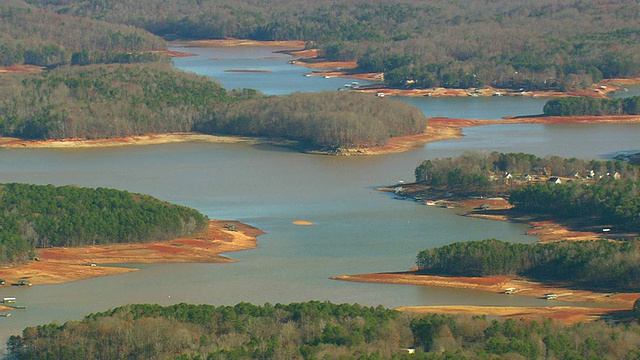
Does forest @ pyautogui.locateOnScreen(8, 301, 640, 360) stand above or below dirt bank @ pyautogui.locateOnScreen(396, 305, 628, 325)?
above

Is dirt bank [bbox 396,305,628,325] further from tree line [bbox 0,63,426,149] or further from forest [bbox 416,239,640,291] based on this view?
tree line [bbox 0,63,426,149]

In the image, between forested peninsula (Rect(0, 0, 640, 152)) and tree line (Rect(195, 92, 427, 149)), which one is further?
forested peninsula (Rect(0, 0, 640, 152))

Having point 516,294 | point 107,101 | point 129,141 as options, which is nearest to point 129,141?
point 129,141

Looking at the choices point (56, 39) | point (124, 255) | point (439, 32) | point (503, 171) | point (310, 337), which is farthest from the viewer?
point (439, 32)

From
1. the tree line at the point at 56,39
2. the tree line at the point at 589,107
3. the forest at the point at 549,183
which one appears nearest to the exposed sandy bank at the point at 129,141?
the forest at the point at 549,183

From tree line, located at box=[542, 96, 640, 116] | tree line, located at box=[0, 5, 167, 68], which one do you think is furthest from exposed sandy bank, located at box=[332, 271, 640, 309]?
tree line, located at box=[0, 5, 167, 68]

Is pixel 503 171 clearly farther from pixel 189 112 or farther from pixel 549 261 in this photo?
pixel 189 112
